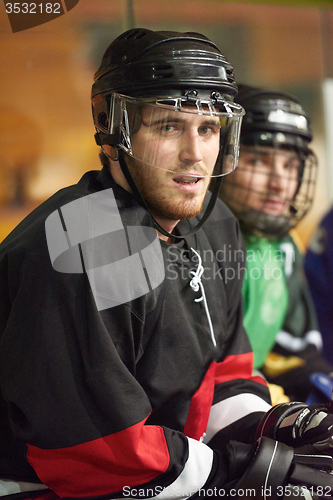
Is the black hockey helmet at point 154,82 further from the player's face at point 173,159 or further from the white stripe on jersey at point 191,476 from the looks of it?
the white stripe on jersey at point 191,476

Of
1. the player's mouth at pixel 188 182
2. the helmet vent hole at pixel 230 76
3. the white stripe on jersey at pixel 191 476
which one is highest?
the helmet vent hole at pixel 230 76

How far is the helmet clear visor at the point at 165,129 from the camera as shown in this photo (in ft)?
2.93

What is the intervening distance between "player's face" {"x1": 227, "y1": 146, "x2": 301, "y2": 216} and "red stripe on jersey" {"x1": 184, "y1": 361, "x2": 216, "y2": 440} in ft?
1.92

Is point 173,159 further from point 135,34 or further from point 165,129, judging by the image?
point 135,34

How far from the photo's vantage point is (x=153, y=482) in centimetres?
86

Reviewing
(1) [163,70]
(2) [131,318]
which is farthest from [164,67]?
(2) [131,318]

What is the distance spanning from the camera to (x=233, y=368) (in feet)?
3.83

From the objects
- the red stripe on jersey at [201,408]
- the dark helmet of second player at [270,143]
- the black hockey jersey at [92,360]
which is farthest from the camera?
the dark helmet of second player at [270,143]

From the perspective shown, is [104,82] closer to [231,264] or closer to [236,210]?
[231,264]

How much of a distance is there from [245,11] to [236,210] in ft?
1.97

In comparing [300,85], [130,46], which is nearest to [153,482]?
[130,46]

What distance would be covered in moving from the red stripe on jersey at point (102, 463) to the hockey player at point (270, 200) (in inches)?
29.4

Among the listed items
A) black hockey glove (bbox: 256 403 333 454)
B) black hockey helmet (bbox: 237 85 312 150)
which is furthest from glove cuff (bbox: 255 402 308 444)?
black hockey helmet (bbox: 237 85 312 150)

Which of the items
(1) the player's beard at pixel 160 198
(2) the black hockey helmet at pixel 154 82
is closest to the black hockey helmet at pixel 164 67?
(2) the black hockey helmet at pixel 154 82
